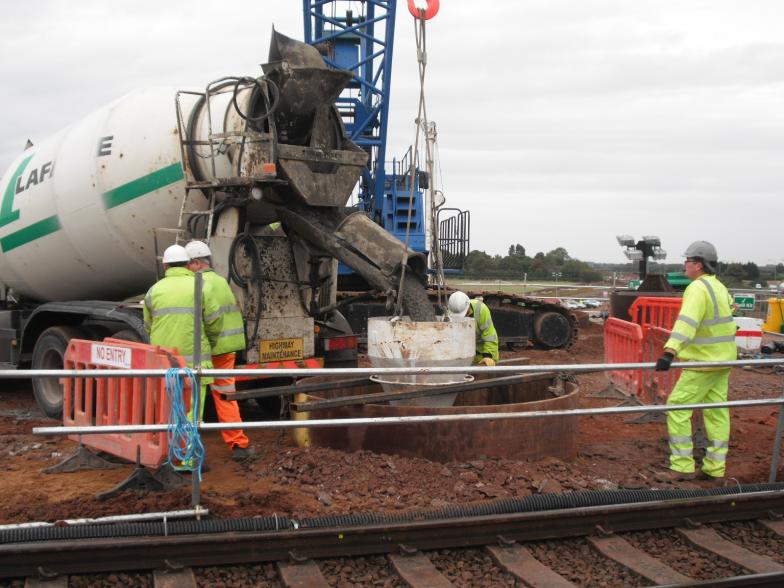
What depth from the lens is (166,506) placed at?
508 cm

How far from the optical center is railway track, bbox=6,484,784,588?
428 cm

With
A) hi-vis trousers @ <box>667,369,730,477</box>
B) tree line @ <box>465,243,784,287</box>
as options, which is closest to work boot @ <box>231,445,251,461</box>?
hi-vis trousers @ <box>667,369,730,477</box>

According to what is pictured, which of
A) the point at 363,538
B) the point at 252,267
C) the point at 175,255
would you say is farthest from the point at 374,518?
the point at 252,267

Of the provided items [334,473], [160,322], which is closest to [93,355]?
[160,322]

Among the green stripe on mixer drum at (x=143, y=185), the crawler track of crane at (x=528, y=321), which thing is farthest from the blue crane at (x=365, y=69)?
the green stripe on mixer drum at (x=143, y=185)

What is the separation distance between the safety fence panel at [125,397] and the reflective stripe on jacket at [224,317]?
841 mm

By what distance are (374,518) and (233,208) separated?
350 centimetres

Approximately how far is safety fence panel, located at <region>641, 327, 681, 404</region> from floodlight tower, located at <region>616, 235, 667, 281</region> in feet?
30.1

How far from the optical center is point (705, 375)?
624 centimetres

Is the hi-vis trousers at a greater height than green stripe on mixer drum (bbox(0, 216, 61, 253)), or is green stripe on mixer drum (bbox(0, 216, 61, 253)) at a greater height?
green stripe on mixer drum (bbox(0, 216, 61, 253))

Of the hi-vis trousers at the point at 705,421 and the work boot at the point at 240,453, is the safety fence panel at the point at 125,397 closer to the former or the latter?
the work boot at the point at 240,453

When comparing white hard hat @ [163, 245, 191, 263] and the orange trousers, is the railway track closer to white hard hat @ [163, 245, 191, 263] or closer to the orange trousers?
the orange trousers

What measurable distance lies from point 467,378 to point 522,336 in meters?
9.29

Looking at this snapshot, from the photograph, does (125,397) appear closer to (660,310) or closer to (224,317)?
(224,317)
